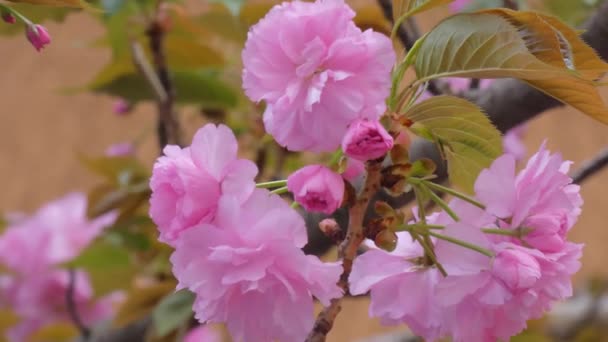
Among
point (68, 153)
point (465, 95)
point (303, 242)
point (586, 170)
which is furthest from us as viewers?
point (68, 153)

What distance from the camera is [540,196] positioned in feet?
0.90

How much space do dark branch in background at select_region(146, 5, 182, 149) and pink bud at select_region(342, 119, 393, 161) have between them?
40 centimetres

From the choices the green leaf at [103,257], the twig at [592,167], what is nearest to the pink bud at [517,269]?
the twig at [592,167]

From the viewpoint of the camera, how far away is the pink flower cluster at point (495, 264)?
0.87 feet

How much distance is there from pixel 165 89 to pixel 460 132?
37 cm

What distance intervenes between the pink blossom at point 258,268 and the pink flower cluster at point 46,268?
628 millimetres

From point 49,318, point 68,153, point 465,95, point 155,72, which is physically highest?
point 465,95

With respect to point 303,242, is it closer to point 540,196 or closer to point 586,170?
point 540,196

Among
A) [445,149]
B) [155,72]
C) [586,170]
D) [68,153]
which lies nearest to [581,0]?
[586,170]

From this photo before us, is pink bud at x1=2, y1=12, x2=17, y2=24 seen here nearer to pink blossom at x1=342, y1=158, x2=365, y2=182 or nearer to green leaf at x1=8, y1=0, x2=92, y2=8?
green leaf at x1=8, y1=0, x2=92, y2=8

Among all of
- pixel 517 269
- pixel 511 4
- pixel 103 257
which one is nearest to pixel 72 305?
pixel 103 257

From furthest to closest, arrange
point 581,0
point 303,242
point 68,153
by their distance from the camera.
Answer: point 68,153
point 581,0
point 303,242

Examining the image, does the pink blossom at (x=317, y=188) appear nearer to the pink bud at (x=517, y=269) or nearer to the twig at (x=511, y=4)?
the pink bud at (x=517, y=269)

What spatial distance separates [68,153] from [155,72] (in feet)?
3.46
